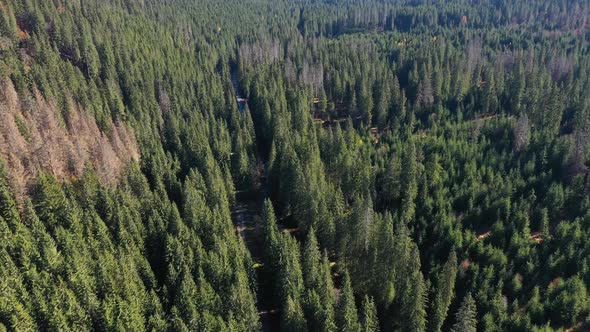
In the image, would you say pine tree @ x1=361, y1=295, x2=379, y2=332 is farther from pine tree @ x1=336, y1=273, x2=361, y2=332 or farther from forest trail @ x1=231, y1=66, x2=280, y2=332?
forest trail @ x1=231, y1=66, x2=280, y2=332

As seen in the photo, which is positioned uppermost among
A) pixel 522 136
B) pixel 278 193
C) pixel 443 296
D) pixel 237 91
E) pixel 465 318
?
pixel 237 91

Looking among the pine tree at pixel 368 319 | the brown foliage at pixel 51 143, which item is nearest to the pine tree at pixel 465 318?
the pine tree at pixel 368 319

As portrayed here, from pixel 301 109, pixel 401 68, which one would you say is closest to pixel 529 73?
pixel 401 68

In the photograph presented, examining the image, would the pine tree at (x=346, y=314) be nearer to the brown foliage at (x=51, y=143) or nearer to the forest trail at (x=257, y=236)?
the forest trail at (x=257, y=236)

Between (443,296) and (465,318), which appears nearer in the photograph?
(465,318)

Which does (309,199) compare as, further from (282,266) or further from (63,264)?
(63,264)

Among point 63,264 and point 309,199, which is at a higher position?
point 63,264

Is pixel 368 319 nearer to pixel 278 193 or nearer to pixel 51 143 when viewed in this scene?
pixel 278 193

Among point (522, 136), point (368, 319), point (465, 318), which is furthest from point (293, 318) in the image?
point (522, 136)

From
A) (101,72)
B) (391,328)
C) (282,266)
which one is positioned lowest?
(391,328)
